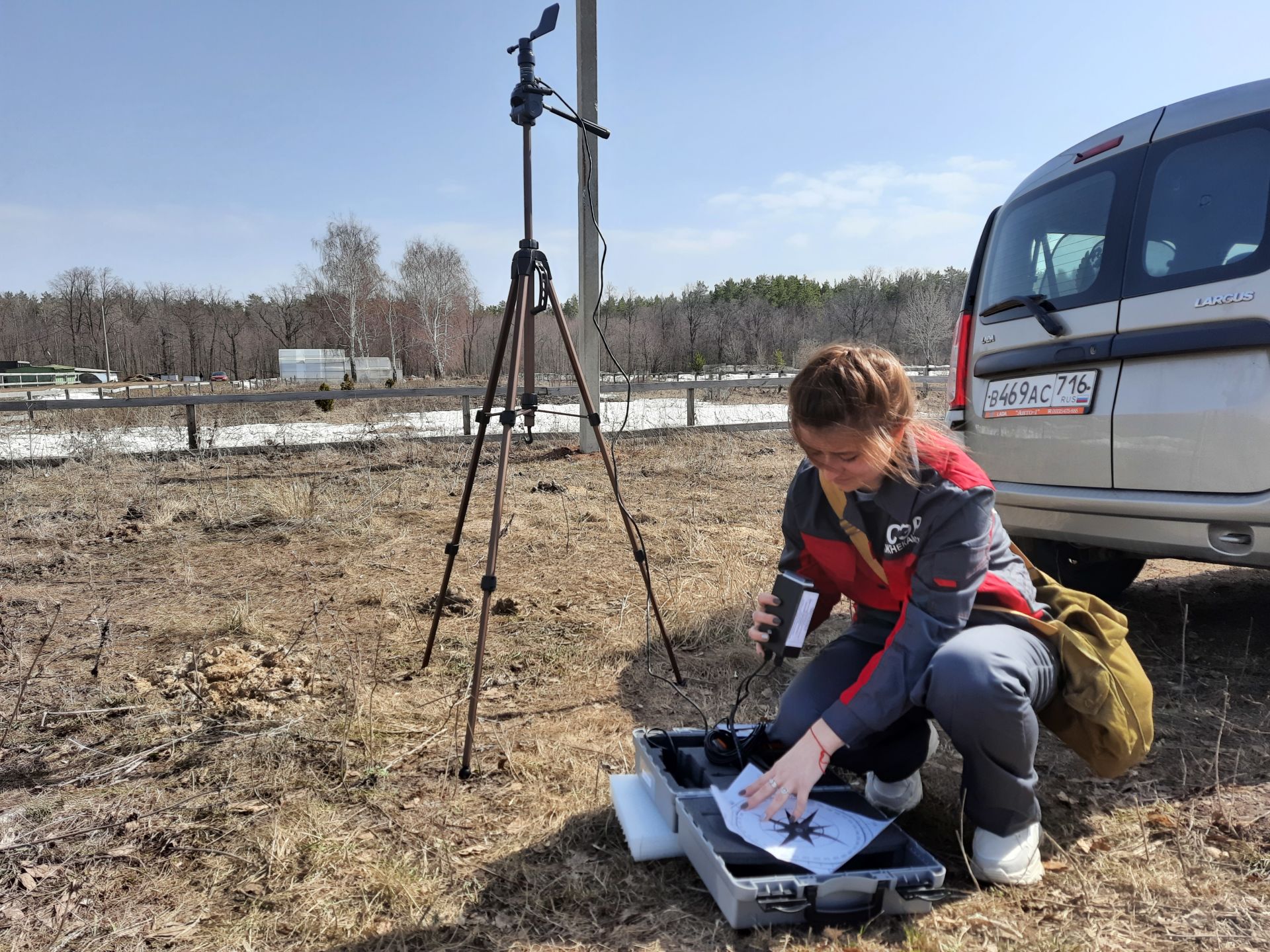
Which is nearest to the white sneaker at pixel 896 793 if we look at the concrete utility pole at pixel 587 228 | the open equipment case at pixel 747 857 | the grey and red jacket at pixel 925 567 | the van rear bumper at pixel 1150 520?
the open equipment case at pixel 747 857

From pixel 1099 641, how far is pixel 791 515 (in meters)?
0.80

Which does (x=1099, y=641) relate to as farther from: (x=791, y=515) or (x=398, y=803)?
(x=398, y=803)

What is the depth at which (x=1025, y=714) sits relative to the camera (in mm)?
1628

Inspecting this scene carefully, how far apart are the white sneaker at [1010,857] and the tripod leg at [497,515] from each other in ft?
4.45

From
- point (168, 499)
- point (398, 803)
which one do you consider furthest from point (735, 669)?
point (168, 499)

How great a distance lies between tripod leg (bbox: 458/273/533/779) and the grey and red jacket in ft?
3.29

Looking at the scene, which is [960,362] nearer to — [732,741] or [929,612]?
[929,612]

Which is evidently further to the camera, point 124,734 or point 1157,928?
point 124,734

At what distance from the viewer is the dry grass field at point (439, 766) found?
5.21ft

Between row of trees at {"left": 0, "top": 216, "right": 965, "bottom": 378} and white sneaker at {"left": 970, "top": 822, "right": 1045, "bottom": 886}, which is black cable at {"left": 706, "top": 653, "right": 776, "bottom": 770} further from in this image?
row of trees at {"left": 0, "top": 216, "right": 965, "bottom": 378}

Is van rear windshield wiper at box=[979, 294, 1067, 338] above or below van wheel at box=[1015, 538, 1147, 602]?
above

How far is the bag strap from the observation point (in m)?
1.87

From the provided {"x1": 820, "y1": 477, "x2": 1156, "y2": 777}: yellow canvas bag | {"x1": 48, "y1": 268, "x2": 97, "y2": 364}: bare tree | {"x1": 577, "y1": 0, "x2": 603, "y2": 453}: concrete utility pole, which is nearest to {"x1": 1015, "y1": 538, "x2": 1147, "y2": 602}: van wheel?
{"x1": 820, "y1": 477, "x2": 1156, "y2": 777}: yellow canvas bag

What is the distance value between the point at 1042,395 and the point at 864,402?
1.66m
